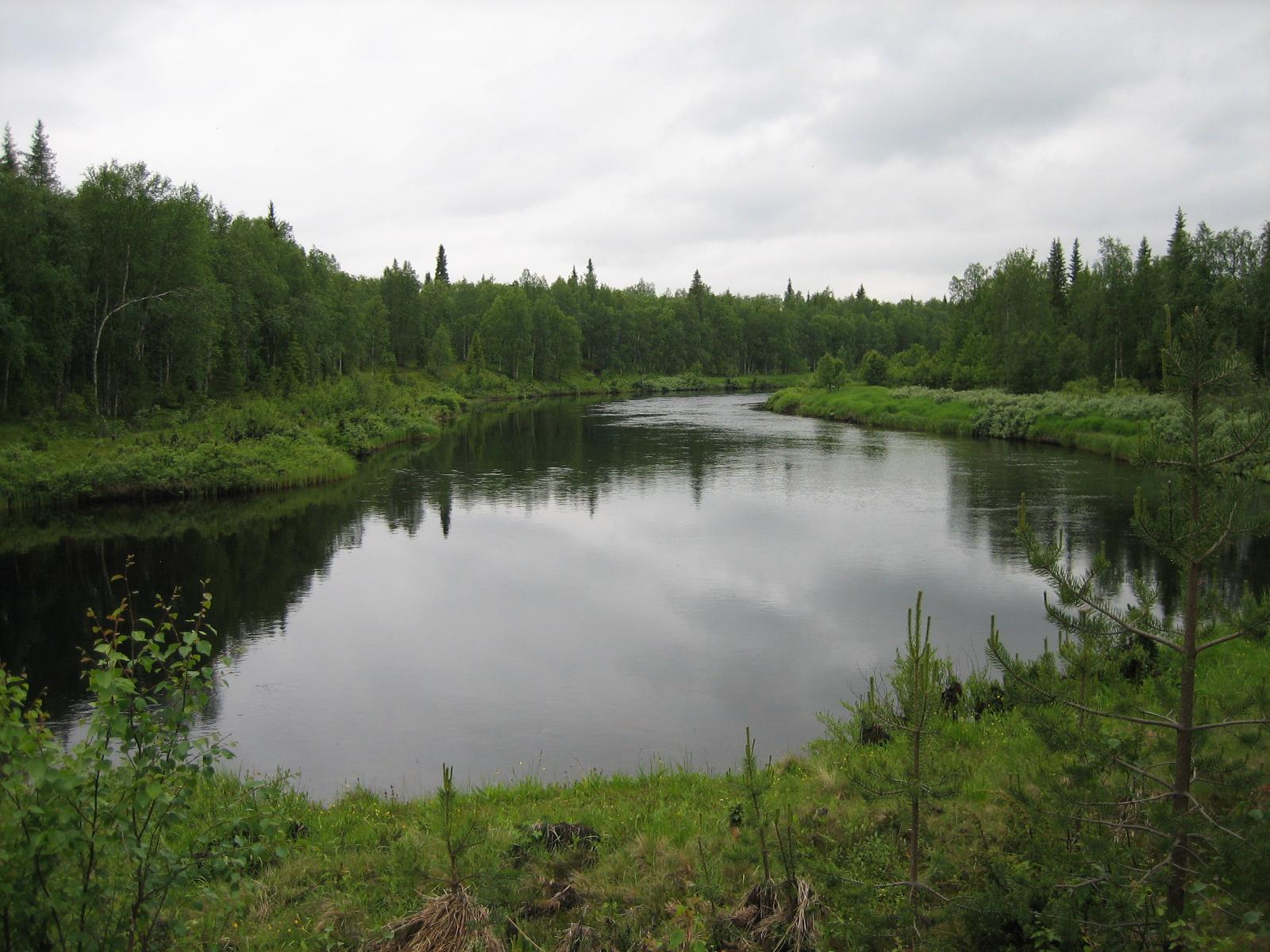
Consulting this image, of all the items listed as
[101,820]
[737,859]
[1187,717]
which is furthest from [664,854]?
[101,820]

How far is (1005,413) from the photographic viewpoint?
155 ft

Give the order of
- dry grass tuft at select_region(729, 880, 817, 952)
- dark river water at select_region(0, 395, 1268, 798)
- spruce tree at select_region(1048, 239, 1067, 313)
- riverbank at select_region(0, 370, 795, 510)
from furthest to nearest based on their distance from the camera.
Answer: spruce tree at select_region(1048, 239, 1067, 313), riverbank at select_region(0, 370, 795, 510), dark river water at select_region(0, 395, 1268, 798), dry grass tuft at select_region(729, 880, 817, 952)

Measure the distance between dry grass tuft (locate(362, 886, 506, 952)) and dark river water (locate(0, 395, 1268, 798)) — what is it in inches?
139

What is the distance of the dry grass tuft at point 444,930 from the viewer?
5629mm

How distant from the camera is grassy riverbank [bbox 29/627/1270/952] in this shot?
471 cm

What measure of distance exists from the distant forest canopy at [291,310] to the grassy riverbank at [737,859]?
455cm

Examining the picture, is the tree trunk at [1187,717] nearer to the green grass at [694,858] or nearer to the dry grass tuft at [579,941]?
the green grass at [694,858]

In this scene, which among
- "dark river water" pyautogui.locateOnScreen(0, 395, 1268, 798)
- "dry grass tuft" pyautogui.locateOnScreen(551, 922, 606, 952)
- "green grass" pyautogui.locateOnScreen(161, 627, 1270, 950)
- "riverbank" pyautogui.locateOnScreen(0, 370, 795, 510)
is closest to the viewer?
"green grass" pyautogui.locateOnScreen(161, 627, 1270, 950)

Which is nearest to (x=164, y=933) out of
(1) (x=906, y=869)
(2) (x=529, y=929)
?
(2) (x=529, y=929)

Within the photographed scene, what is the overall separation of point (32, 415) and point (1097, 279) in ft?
220

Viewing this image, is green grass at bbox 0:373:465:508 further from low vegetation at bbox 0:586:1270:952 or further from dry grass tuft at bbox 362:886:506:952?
dry grass tuft at bbox 362:886:506:952

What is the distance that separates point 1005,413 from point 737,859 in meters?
46.1

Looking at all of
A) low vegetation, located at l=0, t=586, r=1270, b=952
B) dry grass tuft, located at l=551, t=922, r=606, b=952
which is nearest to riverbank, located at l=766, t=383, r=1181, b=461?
low vegetation, located at l=0, t=586, r=1270, b=952

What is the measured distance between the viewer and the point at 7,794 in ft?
13.1
